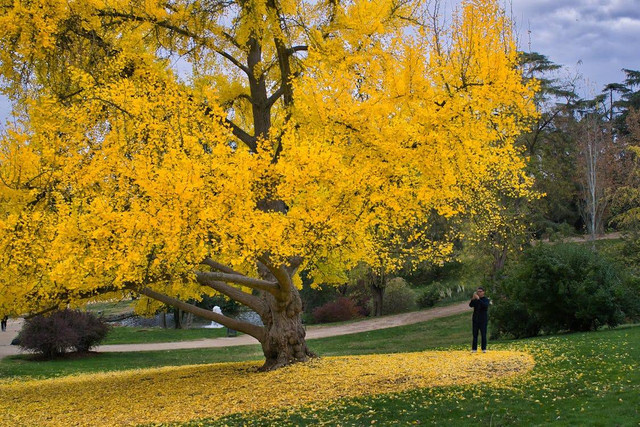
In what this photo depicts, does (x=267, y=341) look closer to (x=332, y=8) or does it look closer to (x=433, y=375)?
(x=433, y=375)

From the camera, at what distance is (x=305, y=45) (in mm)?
14008

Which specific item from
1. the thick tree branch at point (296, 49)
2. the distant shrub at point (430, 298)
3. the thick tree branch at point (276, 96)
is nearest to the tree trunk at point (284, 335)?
the thick tree branch at point (276, 96)

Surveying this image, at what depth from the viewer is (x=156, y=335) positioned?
91.8 ft

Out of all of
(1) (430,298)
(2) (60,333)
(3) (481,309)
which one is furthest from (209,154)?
(1) (430,298)

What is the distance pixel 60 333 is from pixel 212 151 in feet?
45.6

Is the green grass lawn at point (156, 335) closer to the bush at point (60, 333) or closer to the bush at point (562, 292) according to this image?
the bush at point (60, 333)

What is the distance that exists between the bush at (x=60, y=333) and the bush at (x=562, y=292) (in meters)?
14.2

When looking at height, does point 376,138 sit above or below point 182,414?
above

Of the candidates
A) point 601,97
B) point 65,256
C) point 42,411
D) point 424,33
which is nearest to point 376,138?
point 424,33

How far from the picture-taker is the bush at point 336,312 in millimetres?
33188

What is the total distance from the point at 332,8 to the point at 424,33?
3.28 metres

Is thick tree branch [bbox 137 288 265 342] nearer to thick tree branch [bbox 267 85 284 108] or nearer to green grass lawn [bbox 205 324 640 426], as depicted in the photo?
green grass lawn [bbox 205 324 640 426]

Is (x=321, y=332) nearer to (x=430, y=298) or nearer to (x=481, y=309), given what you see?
(x=430, y=298)

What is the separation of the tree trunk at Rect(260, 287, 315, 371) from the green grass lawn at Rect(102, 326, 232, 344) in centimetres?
1546
